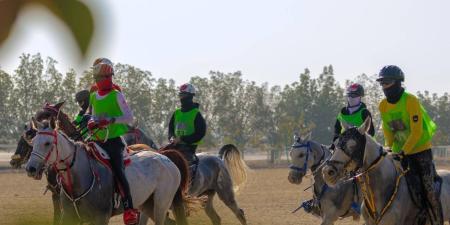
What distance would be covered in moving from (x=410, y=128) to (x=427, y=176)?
0.63 meters

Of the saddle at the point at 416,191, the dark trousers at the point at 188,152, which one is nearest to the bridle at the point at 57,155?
the saddle at the point at 416,191

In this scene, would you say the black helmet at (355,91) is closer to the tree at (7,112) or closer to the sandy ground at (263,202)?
the sandy ground at (263,202)

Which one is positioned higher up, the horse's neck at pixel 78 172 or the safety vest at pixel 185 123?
the safety vest at pixel 185 123

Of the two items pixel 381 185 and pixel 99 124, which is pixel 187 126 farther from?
pixel 381 185

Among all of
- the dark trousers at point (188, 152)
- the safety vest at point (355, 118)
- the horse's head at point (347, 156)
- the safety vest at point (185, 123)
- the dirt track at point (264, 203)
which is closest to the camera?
the horse's head at point (347, 156)

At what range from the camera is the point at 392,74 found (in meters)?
8.54

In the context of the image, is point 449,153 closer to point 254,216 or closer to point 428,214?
point 254,216

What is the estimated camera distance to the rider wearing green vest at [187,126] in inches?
540

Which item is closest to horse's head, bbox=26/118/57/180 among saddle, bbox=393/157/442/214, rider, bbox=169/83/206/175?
saddle, bbox=393/157/442/214

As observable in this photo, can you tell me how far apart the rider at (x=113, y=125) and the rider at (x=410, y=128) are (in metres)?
3.38

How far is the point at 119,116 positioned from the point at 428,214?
4193 mm

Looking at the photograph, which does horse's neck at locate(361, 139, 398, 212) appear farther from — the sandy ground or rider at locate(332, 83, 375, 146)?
the sandy ground

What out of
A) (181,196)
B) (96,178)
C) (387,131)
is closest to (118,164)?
(96,178)

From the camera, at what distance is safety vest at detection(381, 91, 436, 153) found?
27.9 ft
